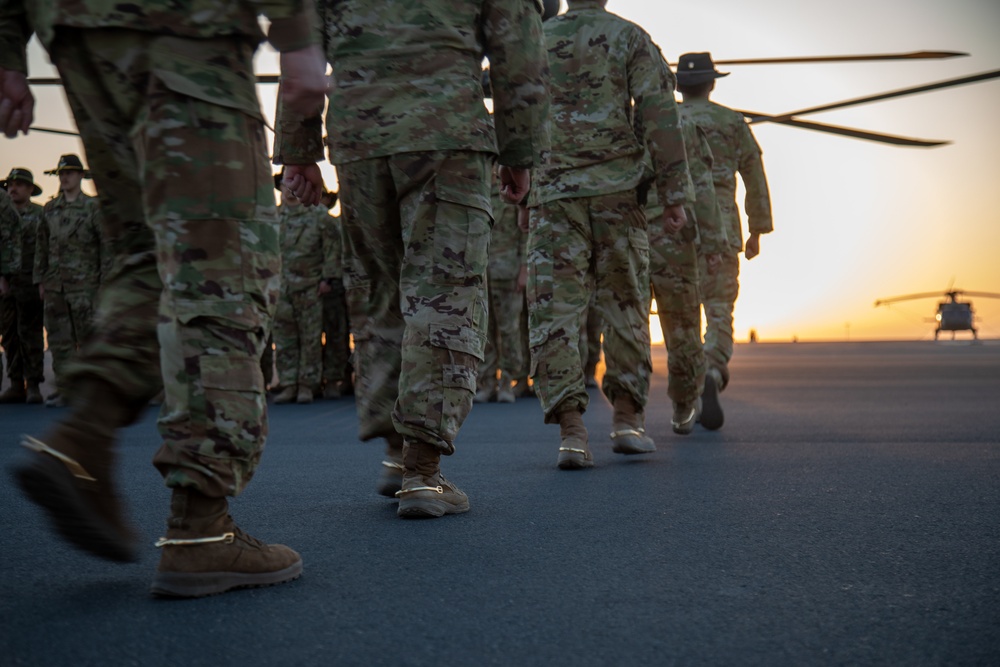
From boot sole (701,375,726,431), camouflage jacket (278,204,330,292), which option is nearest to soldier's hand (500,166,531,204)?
boot sole (701,375,726,431)

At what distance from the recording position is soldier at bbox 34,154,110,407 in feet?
37.0

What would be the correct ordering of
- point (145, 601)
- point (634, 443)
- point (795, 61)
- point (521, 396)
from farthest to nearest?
point (521, 396)
point (795, 61)
point (634, 443)
point (145, 601)

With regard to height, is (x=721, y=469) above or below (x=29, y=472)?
below

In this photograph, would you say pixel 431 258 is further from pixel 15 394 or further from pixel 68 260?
pixel 15 394

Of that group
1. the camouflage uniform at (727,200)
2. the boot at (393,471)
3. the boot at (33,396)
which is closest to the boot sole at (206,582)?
the boot at (393,471)

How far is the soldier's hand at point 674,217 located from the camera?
16.2ft

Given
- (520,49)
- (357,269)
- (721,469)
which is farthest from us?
(721,469)

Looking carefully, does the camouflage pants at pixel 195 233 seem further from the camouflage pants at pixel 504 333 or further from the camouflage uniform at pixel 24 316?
the camouflage uniform at pixel 24 316

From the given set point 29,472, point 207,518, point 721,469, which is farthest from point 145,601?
point 721,469

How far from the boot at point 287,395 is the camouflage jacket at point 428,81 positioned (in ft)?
26.1

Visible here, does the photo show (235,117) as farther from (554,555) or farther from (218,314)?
(554,555)

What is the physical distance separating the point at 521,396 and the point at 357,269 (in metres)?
7.90

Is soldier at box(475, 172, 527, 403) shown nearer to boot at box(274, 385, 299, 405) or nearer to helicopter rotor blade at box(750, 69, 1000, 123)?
boot at box(274, 385, 299, 405)

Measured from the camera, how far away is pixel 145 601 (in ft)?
7.43
